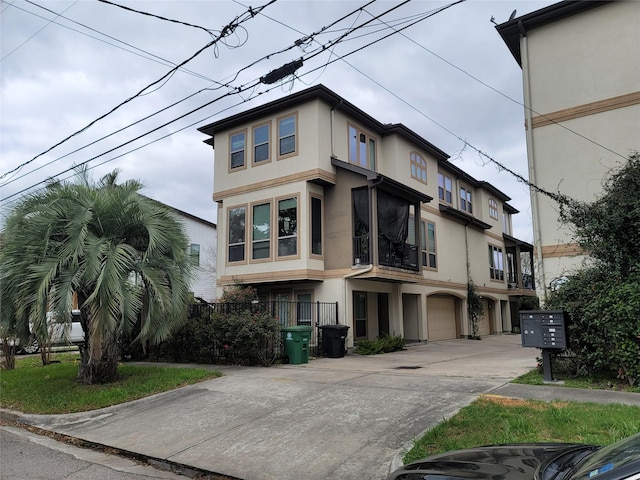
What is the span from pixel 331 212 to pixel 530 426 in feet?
42.1

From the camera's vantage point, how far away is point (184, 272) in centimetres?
1097

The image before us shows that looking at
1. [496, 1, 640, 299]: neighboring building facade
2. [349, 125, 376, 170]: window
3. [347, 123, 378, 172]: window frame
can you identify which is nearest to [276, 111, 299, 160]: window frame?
[347, 123, 378, 172]: window frame

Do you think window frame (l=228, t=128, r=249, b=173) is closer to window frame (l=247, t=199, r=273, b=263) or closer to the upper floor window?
window frame (l=247, t=199, r=273, b=263)

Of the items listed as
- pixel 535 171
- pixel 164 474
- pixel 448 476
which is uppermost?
pixel 535 171

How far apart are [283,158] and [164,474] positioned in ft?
44.9

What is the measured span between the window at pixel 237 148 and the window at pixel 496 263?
702 inches

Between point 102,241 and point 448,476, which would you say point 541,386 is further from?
point 102,241

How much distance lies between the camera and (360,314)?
61.8ft

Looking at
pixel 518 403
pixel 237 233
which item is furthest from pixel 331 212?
pixel 518 403

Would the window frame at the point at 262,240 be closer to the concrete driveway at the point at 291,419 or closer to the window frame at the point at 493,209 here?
the concrete driveway at the point at 291,419

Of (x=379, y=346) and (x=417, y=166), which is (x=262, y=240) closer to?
(x=379, y=346)

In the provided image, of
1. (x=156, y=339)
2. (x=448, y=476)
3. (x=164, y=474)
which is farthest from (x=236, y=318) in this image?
(x=448, y=476)

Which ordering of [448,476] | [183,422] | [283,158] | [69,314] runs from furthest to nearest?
[283,158], [69,314], [183,422], [448,476]

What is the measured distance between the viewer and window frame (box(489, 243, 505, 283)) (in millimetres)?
29675
